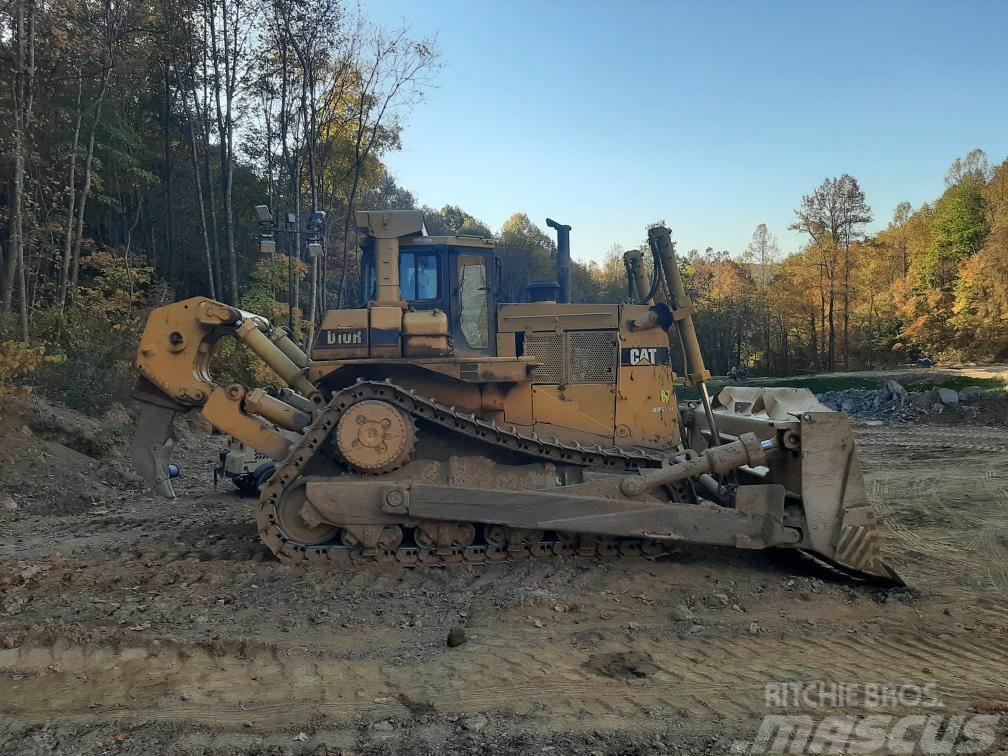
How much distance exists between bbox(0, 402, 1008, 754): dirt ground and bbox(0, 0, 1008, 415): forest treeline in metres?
3.82

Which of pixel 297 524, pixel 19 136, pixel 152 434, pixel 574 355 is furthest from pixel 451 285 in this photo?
pixel 19 136

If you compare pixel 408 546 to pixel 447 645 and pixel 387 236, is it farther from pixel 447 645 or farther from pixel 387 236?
pixel 387 236

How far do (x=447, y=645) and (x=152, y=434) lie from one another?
4.11 meters

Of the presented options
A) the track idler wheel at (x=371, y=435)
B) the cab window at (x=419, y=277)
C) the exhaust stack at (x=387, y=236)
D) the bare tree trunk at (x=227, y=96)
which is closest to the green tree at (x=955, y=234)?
the bare tree trunk at (x=227, y=96)

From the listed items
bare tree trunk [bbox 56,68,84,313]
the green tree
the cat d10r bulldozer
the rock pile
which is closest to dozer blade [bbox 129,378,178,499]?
the cat d10r bulldozer

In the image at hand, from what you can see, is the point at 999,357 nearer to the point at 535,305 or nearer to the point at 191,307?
the point at 535,305

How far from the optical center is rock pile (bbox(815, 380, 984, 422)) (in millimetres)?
22516

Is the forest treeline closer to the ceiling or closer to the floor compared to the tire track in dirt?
closer to the ceiling

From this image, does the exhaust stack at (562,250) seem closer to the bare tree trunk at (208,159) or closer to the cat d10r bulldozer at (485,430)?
the cat d10r bulldozer at (485,430)

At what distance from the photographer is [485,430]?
20.7 ft

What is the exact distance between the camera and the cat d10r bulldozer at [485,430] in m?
5.94

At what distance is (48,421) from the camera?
11.2 meters

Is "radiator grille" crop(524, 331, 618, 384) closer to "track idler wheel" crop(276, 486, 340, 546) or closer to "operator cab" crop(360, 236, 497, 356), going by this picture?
"operator cab" crop(360, 236, 497, 356)

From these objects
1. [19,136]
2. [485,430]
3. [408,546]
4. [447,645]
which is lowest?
[447,645]
